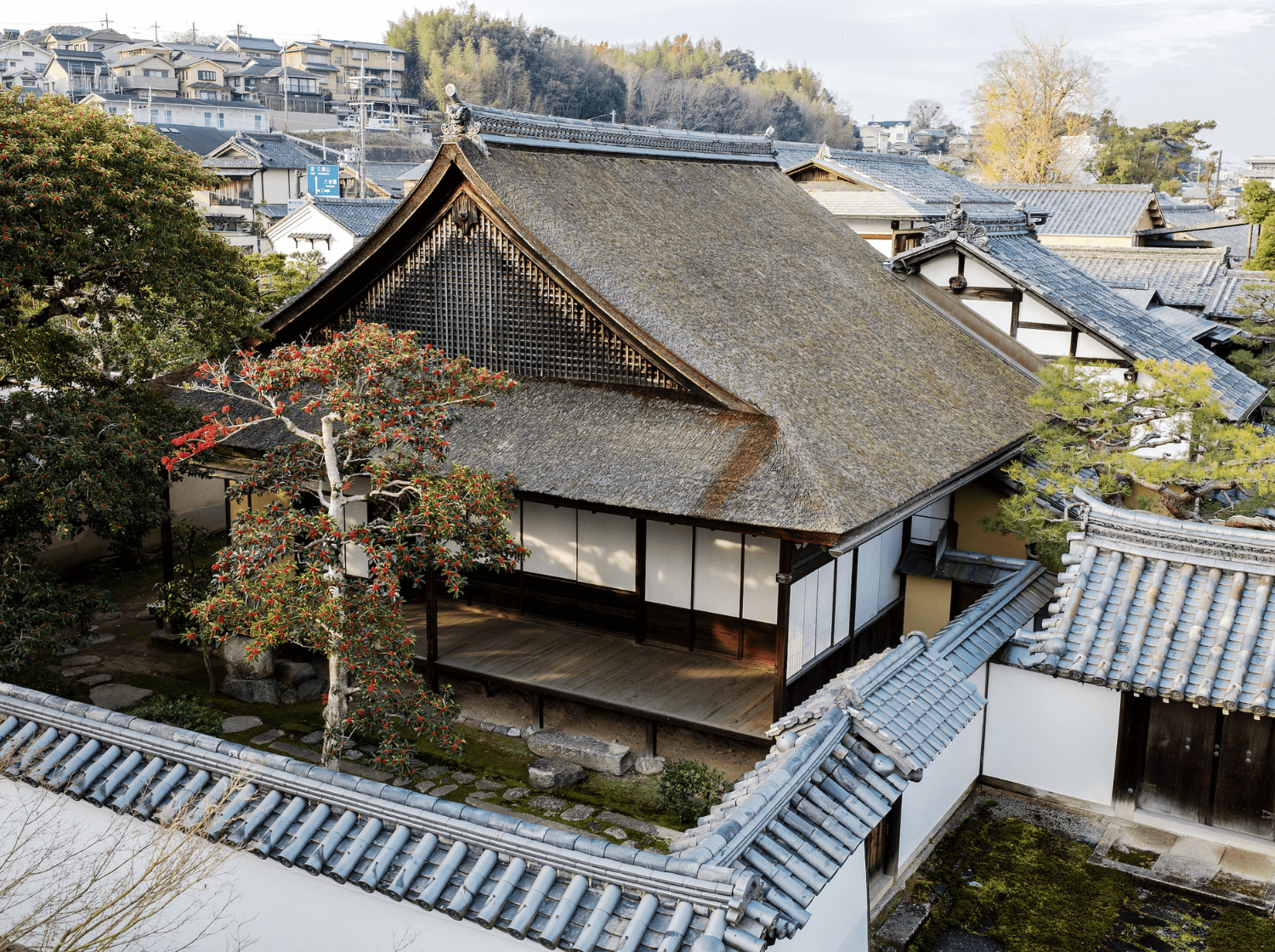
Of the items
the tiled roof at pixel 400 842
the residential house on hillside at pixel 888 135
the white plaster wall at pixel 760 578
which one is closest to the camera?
the tiled roof at pixel 400 842

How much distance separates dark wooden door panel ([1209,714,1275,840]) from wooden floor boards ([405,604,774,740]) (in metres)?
4.25

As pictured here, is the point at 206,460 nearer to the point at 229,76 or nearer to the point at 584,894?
the point at 584,894

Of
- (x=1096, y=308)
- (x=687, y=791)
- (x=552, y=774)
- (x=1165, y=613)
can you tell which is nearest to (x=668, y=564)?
(x=552, y=774)

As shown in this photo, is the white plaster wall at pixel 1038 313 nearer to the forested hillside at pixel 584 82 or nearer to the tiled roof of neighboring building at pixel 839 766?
the tiled roof of neighboring building at pixel 839 766

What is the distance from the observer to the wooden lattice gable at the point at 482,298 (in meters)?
12.4

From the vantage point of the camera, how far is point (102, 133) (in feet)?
39.0

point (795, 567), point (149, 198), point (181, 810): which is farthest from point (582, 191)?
point (181, 810)

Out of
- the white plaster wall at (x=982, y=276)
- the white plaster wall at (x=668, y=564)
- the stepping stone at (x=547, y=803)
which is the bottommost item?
the stepping stone at (x=547, y=803)

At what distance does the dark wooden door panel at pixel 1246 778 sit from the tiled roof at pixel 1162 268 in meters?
20.0

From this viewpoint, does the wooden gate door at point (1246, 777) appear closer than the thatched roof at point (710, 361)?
Yes

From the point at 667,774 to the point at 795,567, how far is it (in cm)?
246

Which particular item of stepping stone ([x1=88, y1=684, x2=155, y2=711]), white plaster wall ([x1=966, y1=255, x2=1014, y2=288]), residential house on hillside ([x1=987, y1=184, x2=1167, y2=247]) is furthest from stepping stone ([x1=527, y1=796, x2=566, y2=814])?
residential house on hillside ([x1=987, y1=184, x2=1167, y2=247])

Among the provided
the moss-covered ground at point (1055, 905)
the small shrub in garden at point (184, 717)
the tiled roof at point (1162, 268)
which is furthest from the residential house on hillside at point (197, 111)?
the moss-covered ground at point (1055, 905)

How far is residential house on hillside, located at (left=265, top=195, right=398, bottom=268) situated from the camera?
4469 centimetres
